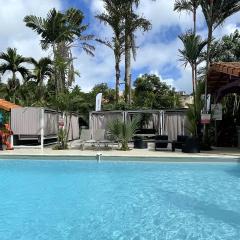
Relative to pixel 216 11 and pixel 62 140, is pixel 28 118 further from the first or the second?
pixel 216 11

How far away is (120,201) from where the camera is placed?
8086 mm

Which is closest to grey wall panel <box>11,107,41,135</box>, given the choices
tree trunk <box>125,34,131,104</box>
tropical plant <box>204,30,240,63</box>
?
tree trunk <box>125,34,131,104</box>

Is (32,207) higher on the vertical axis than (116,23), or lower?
lower

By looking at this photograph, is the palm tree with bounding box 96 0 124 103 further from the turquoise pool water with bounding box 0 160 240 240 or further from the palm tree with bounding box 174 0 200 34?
the turquoise pool water with bounding box 0 160 240 240

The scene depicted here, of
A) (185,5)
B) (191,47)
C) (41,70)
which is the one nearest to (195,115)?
(191,47)

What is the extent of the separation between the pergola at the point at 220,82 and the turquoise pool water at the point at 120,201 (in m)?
5.43

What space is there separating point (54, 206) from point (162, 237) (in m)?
2.63

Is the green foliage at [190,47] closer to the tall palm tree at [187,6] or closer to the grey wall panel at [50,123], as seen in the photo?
the tall palm tree at [187,6]

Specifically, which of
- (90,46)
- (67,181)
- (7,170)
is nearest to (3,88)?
(90,46)

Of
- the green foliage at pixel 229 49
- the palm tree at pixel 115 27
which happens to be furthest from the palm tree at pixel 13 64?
the green foliage at pixel 229 49

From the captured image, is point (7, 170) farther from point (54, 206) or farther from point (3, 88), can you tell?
point (3, 88)

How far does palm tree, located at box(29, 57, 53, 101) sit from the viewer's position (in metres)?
29.5

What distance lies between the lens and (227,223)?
634 cm

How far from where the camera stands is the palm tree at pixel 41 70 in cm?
2950
